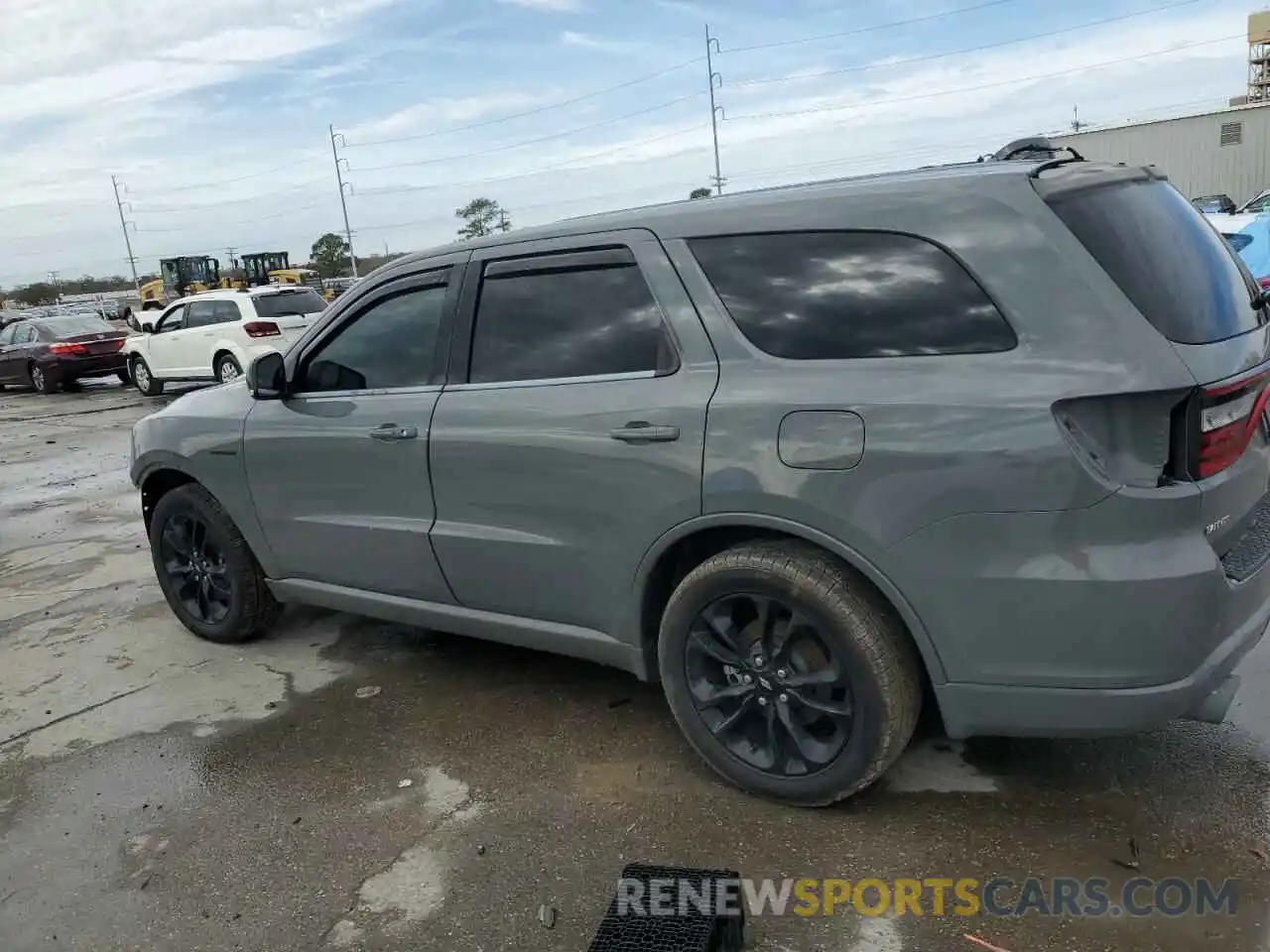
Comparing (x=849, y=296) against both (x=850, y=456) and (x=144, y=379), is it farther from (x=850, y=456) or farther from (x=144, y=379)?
(x=144, y=379)

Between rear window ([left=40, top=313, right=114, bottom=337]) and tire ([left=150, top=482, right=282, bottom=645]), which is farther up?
rear window ([left=40, top=313, right=114, bottom=337])

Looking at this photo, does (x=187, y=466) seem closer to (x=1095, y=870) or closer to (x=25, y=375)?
(x=1095, y=870)

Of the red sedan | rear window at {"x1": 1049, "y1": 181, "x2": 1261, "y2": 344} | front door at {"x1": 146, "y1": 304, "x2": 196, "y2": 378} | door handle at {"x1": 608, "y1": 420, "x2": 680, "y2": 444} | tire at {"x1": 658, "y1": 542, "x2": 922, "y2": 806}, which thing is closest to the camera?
rear window at {"x1": 1049, "y1": 181, "x2": 1261, "y2": 344}

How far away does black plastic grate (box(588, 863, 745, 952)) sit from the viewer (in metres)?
2.43

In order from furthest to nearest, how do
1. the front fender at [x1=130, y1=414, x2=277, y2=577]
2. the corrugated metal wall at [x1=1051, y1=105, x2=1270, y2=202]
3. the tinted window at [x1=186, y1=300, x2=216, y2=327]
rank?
the corrugated metal wall at [x1=1051, y1=105, x2=1270, y2=202], the tinted window at [x1=186, y1=300, x2=216, y2=327], the front fender at [x1=130, y1=414, x2=277, y2=577]

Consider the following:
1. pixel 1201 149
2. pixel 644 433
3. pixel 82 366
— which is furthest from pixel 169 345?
pixel 1201 149

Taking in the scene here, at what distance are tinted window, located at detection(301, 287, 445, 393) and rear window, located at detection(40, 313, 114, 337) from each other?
60.5 ft

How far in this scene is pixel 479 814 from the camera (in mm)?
3178

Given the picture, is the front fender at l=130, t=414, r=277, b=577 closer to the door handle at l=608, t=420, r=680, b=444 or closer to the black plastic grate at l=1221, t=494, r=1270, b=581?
the door handle at l=608, t=420, r=680, b=444

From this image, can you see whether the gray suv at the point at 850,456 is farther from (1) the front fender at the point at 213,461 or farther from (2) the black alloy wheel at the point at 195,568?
(2) the black alloy wheel at the point at 195,568

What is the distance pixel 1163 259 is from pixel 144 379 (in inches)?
710

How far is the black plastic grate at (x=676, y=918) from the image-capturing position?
2432 millimetres

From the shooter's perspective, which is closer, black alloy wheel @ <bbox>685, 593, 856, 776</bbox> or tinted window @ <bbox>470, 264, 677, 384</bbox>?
black alloy wheel @ <bbox>685, 593, 856, 776</bbox>

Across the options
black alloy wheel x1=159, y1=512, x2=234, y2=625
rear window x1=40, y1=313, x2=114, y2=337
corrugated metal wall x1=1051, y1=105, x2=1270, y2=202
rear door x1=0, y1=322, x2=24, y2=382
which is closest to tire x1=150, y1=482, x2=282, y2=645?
black alloy wheel x1=159, y1=512, x2=234, y2=625
